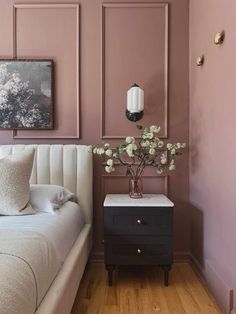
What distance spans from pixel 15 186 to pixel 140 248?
100cm

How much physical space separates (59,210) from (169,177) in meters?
1.09

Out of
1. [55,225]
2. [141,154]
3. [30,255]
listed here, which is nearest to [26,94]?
[141,154]

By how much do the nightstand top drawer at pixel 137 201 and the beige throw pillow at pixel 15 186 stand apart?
0.59 m

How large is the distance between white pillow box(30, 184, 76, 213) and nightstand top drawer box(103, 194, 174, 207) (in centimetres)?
34

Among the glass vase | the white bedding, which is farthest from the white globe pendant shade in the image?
the white bedding

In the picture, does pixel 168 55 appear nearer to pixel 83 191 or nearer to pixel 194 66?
pixel 194 66

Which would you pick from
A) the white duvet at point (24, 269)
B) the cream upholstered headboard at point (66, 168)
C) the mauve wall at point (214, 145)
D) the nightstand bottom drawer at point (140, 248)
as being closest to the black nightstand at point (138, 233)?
the nightstand bottom drawer at point (140, 248)

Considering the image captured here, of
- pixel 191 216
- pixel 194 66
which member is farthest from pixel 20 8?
pixel 191 216

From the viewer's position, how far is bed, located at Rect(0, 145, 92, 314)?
1.49 meters

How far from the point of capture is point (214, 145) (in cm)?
212

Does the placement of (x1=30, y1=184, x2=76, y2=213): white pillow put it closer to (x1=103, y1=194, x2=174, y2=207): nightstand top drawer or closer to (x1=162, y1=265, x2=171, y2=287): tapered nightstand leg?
(x1=103, y1=194, x2=174, y2=207): nightstand top drawer

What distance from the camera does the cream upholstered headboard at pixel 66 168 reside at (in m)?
2.61

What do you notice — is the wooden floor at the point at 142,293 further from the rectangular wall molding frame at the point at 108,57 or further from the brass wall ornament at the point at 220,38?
the brass wall ornament at the point at 220,38

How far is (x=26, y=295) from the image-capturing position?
108cm
